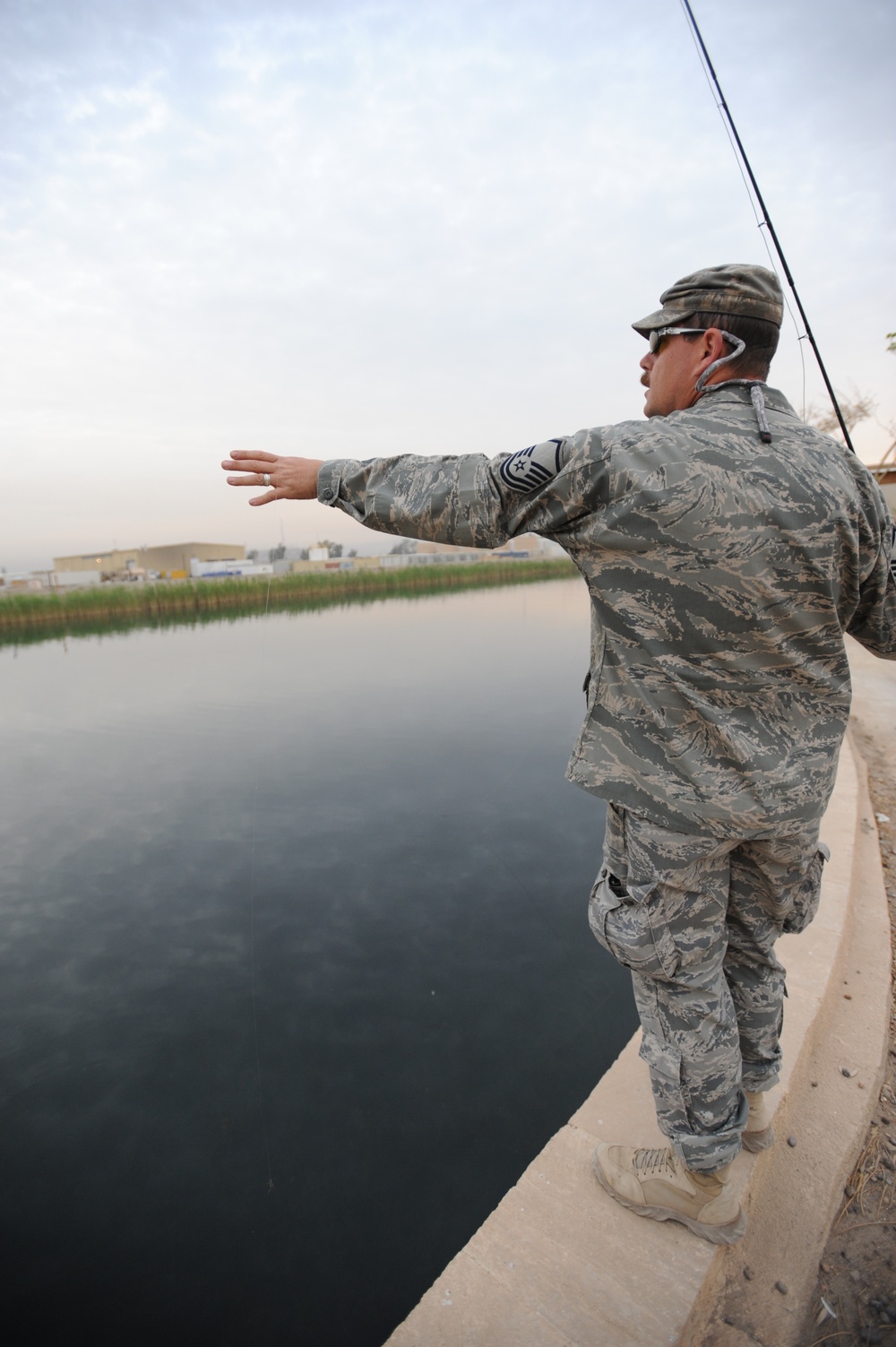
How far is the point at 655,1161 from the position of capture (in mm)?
1261

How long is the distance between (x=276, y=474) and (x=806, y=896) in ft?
4.18

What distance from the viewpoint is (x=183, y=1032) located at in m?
2.15

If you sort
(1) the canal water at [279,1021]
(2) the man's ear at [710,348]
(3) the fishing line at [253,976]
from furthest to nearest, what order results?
1. (3) the fishing line at [253,976]
2. (1) the canal water at [279,1021]
3. (2) the man's ear at [710,348]

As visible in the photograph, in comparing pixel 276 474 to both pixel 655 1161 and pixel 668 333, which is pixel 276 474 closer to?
pixel 668 333

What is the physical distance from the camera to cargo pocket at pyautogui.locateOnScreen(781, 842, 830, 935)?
1.17 meters

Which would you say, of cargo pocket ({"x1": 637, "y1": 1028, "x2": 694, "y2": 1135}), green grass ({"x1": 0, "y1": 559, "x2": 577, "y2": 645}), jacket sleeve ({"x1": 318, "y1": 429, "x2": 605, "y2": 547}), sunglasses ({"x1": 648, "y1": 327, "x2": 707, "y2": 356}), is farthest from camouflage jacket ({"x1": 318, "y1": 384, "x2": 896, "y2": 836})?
→ green grass ({"x1": 0, "y1": 559, "x2": 577, "y2": 645})

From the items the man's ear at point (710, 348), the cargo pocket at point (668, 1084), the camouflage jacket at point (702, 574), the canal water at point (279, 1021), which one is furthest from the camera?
the canal water at point (279, 1021)

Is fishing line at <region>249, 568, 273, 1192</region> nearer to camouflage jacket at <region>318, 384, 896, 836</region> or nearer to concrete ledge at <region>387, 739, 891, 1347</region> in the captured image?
concrete ledge at <region>387, 739, 891, 1347</region>

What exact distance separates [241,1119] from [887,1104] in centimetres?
171

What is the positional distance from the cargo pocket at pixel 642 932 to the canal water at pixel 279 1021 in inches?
38.2

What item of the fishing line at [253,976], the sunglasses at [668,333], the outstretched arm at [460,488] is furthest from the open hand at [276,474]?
the fishing line at [253,976]

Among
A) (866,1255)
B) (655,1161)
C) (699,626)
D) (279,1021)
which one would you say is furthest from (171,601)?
(866,1255)

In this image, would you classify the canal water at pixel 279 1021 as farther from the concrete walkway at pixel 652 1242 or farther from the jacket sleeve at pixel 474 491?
the jacket sleeve at pixel 474 491

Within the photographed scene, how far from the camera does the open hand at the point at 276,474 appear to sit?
1.18 m
